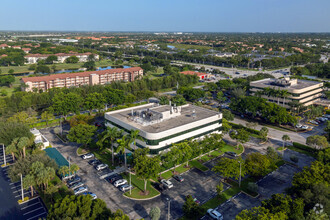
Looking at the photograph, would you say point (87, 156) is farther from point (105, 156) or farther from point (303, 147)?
point (303, 147)

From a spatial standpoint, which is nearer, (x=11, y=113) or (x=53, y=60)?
(x=11, y=113)

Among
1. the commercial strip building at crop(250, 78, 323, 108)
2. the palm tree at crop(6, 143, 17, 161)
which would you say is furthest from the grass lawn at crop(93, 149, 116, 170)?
the commercial strip building at crop(250, 78, 323, 108)

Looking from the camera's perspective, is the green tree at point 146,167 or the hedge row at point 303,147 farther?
the hedge row at point 303,147

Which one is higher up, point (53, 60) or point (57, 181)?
point (53, 60)

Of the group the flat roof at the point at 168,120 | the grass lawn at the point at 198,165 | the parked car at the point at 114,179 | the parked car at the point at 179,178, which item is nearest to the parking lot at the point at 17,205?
the parked car at the point at 114,179

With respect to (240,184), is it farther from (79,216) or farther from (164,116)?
(79,216)

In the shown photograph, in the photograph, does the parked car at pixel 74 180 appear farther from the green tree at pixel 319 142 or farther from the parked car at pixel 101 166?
the green tree at pixel 319 142

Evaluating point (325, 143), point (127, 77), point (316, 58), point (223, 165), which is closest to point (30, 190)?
point (223, 165)
